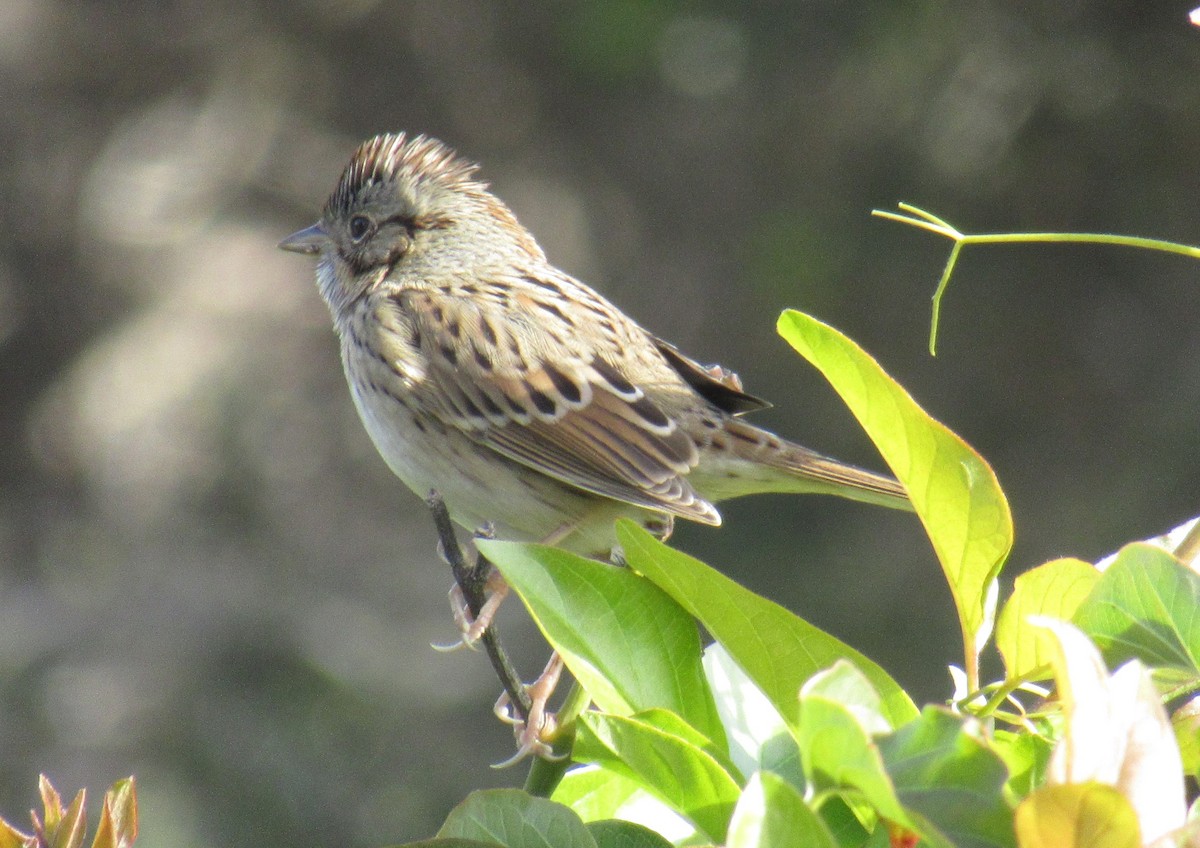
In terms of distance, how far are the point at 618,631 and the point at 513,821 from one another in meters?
0.16

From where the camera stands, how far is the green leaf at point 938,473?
3.10 ft

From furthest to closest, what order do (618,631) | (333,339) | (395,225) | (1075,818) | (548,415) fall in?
(333,339) → (395,225) → (548,415) → (618,631) → (1075,818)

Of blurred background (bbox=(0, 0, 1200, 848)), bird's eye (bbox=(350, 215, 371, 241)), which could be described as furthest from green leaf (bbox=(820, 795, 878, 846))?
blurred background (bbox=(0, 0, 1200, 848))

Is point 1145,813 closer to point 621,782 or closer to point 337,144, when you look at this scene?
point 621,782

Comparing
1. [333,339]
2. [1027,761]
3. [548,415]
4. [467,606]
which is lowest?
[333,339]

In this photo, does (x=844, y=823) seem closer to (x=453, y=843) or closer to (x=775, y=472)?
(x=453, y=843)

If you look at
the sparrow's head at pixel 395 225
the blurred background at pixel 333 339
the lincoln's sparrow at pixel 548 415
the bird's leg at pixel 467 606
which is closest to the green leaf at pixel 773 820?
the bird's leg at pixel 467 606

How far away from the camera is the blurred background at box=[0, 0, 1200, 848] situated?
198 inches

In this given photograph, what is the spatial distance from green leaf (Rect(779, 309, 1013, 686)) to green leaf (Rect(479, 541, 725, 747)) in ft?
0.60

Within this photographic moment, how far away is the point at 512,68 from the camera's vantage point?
5.88 metres

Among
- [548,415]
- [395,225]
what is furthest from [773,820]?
[395,225]

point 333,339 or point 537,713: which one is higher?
point 537,713

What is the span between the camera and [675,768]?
897 millimetres

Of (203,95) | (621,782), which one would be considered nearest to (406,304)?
(621,782)
